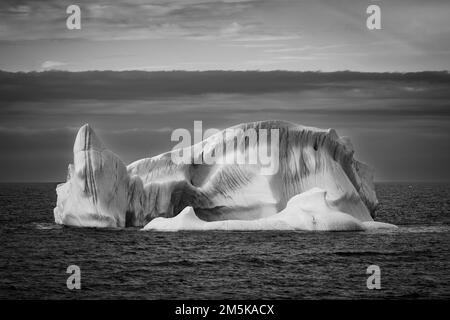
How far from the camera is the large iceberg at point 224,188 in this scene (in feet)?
154

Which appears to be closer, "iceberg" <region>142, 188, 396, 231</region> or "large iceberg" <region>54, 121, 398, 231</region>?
"iceberg" <region>142, 188, 396, 231</region>

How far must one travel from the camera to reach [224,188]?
5075cm

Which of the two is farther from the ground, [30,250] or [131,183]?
[131,183]

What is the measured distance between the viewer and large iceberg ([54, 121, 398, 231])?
4706 centimetres

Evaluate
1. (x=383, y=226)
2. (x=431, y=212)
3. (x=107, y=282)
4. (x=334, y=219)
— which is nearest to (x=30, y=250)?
(x=107, y=282)

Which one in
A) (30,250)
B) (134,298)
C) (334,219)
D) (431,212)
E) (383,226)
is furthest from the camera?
(431,212)

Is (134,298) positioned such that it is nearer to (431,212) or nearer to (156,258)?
(156,258)

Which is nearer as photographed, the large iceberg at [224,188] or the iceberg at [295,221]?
the iceberg at [295,221]

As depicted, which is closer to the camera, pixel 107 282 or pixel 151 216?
pixel 107 282

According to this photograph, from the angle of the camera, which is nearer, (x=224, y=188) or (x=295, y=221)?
(x=295, y=221)

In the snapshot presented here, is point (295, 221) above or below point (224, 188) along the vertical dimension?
below

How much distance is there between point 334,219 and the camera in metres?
46.7

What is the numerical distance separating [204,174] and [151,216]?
14.4 feet
